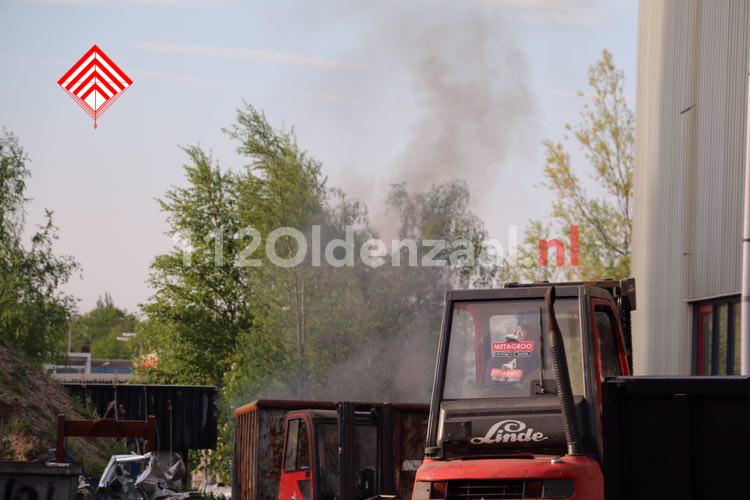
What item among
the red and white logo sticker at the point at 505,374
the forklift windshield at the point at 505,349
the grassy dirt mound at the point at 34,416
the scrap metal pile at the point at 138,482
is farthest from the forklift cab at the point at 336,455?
the grassy dirt mound at the point at 34,416

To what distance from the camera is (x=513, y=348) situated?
8094mm

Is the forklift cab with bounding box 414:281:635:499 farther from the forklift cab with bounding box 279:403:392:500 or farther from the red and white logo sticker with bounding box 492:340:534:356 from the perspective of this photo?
the forklift cab with bounding box 279:403:392:500

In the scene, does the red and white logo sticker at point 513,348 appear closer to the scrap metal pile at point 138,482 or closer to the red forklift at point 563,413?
the red forklift at point 563,413

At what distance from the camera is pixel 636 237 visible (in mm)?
24406

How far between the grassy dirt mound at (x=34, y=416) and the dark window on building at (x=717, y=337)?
1156cm

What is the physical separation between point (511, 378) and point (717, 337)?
14465mm

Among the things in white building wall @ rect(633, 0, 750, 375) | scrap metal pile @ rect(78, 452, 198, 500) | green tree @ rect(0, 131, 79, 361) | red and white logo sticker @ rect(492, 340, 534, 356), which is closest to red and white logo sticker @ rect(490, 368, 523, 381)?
red and white logo sticker @ rect(492, 340, 534, 356)

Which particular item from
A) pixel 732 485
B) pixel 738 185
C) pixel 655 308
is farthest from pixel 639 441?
pixel 655 308

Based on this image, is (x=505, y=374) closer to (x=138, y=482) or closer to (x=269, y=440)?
(x=138, y=482)

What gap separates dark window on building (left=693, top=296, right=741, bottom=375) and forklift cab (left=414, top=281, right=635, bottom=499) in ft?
43.1

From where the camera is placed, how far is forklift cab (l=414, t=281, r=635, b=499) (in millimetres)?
7801

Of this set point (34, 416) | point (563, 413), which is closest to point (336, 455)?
point (563, 413)

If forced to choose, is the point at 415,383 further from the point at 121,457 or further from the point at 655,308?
the point at 121,457

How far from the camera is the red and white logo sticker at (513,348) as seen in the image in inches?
317
